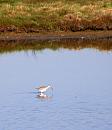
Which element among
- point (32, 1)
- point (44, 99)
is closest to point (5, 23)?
point (32, 1)

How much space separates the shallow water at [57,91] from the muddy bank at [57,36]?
2865 mm

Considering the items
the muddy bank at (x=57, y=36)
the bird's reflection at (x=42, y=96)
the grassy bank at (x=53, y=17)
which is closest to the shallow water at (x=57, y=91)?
the bird's reflection at (x=42, y=96)

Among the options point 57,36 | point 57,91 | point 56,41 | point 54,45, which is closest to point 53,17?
point 57,36

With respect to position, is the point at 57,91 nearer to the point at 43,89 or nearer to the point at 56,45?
the point at 43,89

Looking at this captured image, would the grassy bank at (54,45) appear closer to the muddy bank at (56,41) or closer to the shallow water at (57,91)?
the muddy bank at (56,41)

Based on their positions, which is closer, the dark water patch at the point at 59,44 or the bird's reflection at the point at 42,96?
the bird's reflection at the point at 42,96

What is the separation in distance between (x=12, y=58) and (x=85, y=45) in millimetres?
3708

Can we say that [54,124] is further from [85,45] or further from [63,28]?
[63,28]

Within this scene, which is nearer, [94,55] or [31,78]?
[31,78]

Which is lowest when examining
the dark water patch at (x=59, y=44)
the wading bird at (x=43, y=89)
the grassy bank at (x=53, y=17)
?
the dark water patch at (x=59, y=44)

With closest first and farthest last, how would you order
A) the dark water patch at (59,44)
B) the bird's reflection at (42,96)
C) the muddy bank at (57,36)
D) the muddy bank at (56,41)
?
the bird's reflection at (42,96)
the dark water patch at (59,44)
the muddy bank at (56,41)
the muddy bank at (57,36)

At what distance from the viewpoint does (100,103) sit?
628 inches

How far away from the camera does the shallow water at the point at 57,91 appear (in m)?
14.4

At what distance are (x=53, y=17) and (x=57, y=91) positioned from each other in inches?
423
